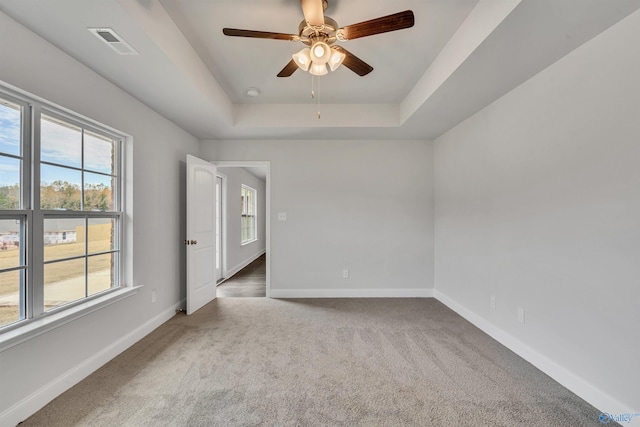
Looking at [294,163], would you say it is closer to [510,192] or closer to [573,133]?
[510,192]

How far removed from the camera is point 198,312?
3.39 metres

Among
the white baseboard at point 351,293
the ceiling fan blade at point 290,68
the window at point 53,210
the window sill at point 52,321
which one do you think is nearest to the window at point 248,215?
the white baseboard at point 351,293

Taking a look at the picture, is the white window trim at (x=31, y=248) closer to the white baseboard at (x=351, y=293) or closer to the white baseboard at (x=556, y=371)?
the white baseboard at (x=351, y=293)

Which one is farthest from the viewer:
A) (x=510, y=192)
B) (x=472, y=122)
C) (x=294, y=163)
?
(x=294, y=163)

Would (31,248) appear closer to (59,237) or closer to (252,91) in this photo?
(59,237)

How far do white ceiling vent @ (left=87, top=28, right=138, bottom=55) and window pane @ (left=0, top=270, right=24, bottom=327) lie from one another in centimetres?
152

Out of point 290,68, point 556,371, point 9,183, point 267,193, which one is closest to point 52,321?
point 9,183

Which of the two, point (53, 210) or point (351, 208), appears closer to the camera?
point (53, 210)

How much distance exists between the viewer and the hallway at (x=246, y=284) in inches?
165

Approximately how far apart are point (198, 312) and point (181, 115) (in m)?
2.35

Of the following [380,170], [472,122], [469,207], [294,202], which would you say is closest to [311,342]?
[294,202]

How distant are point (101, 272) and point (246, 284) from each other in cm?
265

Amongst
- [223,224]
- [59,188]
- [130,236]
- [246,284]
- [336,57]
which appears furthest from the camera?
[223,224]

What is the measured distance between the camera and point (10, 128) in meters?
1.62
